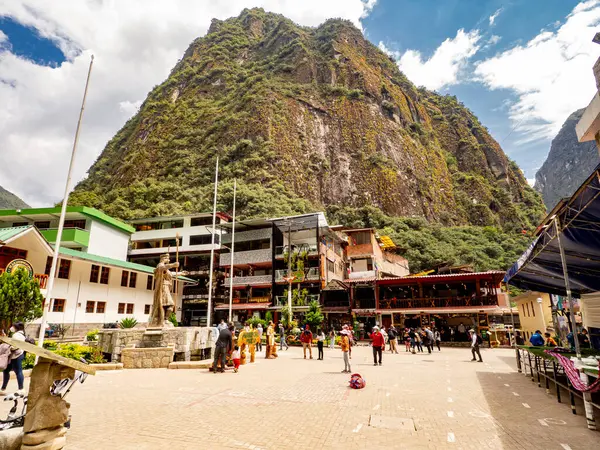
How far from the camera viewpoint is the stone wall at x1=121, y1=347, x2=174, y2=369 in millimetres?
12797

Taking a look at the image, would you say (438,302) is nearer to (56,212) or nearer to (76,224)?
(76,224)

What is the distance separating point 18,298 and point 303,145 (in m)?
61.5

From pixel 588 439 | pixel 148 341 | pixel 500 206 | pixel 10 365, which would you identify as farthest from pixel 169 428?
pixel 500 206

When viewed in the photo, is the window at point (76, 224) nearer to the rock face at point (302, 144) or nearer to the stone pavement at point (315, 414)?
the stone pavement at point (315, 414)

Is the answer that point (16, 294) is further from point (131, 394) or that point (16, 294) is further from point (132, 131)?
point (132, 131)

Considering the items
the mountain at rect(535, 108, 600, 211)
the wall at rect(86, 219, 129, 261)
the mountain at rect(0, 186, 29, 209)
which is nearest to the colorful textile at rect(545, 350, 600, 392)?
the wall at rect(86, 219, 129, 261)

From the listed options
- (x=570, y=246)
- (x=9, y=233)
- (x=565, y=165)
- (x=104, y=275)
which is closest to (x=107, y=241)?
(x=104, y=275)

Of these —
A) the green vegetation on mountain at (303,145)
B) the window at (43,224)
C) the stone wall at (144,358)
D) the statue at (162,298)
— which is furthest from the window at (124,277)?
the green vegetation on mountain at (303,145)

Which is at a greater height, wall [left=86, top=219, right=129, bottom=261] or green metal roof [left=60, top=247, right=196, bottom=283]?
wall [left=86, top=219, right=129, bottom=261]

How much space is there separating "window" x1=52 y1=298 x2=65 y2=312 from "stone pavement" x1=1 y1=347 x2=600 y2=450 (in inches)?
620

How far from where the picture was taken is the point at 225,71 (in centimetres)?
9075

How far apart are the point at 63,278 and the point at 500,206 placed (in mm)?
85832

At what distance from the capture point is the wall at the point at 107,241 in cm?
3059

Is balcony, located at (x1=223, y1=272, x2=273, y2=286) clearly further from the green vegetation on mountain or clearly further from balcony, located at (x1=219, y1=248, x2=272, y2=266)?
the green vegetation on mountain
